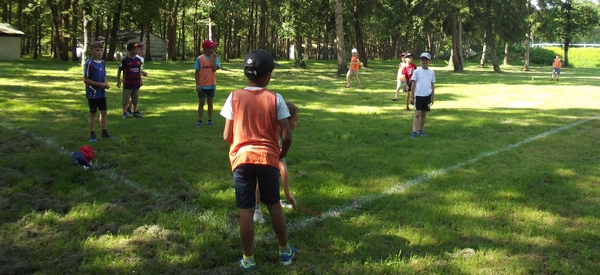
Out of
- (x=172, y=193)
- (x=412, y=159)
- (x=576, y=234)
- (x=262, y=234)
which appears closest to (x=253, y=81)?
(x=262, y=234)

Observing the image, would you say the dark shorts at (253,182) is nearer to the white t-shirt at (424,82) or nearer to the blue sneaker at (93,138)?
the blue sneaker at (93,138)

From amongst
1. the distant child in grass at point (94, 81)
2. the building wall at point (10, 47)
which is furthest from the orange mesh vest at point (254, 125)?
the building wall at point (10, 47)

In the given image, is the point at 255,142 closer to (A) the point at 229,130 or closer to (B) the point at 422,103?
(A) the point at 229,130

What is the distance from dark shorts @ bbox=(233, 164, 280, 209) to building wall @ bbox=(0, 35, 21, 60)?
44.0 m

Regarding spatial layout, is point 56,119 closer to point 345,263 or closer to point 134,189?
point 134,189

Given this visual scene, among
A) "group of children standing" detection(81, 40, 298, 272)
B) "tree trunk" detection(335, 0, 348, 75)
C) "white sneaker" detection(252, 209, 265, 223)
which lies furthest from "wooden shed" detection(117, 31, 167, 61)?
"group of children standing" detection(81, 40, 298, 272)

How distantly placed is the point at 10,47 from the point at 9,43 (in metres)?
0.35

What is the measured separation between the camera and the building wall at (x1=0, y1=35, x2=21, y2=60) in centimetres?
3934

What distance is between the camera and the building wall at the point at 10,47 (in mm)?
39344

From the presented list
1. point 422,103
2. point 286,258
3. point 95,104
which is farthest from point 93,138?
point 422,103

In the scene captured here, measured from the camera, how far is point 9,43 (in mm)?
39750

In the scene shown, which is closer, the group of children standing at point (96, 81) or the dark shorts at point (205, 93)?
the group of children standing at point (96, 81)

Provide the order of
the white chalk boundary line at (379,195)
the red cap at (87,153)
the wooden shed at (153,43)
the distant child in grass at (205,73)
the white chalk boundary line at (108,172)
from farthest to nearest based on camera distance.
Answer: the wooden shed at (153,43)
the distant child in grass at (205,73)
the red cap at (87,153)
the white chalk boundary line at (108,172)
the white chalk boundary line at (379,195)

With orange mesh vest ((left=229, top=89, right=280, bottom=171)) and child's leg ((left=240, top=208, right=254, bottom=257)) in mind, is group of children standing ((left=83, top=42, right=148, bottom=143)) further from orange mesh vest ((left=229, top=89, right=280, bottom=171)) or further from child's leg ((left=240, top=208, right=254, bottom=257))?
child's leg ((left=240, top=208, right=254, bottom=257))
